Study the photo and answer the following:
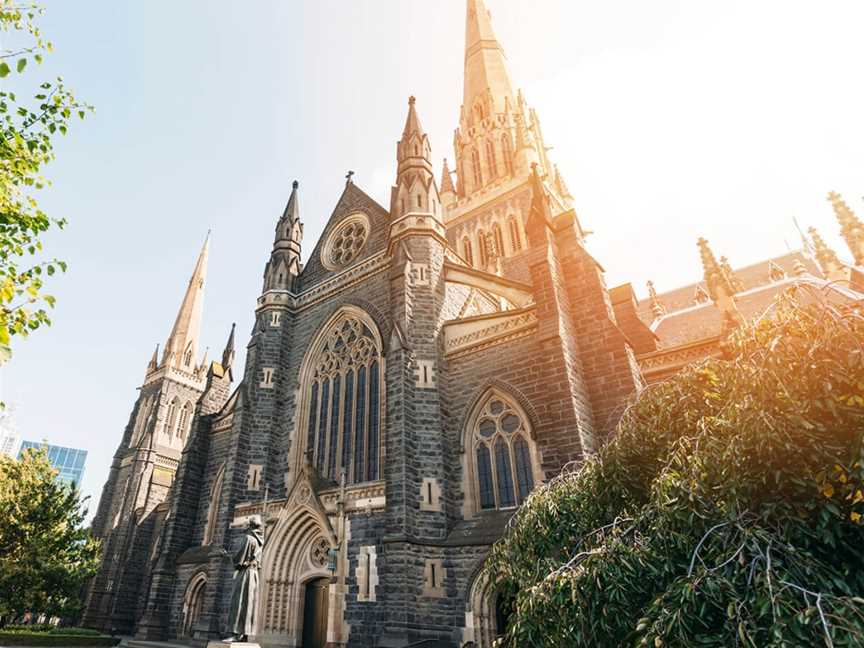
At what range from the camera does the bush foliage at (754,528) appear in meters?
3.24

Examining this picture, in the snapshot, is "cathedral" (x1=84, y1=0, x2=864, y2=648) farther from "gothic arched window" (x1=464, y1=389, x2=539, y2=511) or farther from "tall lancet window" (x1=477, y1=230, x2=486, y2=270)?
"tall lancet window" (x1=477, y1=230, x2=486, y2=270)

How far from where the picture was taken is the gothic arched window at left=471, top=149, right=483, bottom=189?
117 feet

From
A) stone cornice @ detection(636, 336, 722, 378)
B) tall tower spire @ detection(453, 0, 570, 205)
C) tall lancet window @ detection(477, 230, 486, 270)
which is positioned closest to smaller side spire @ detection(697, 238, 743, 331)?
stone cornice @ detection(636, 336, 722, 378)

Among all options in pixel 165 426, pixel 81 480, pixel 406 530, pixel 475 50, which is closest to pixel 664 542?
pixel 406 530

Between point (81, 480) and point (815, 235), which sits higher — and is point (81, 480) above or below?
above

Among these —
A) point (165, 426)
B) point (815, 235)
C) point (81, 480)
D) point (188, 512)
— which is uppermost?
point (81, 480)

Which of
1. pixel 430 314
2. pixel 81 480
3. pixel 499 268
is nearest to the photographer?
pixel 430 314

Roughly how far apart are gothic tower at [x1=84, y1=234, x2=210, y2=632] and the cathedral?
25cm

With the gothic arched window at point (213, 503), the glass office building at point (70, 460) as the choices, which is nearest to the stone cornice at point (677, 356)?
the gothic arched window at point (213, 503)

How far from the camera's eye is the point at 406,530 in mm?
12328

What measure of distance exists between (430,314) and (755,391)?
12.3 meters

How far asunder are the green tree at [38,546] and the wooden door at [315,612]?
13.1 meters

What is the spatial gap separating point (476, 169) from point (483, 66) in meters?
11.3

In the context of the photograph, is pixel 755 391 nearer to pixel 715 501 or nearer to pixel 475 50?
pixel 715 501
